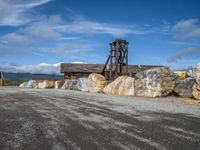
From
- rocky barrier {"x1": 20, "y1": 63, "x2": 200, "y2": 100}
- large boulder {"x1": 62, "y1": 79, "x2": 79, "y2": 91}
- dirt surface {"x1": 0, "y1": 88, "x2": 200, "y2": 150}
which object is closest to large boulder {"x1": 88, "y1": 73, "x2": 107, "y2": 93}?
rocky barrier {"x1": 20, "y1": 63, "x2": 200, "y2": 100}

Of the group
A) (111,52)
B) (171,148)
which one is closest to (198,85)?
(171,148)

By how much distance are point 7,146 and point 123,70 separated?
110 feet

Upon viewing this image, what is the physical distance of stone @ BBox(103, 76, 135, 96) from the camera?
2137 centimetres

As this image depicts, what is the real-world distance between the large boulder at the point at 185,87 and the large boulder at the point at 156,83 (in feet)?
1.47

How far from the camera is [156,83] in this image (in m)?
19.5

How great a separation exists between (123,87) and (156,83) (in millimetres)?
3385

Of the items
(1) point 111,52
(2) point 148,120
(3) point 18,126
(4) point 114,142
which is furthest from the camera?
(1) point 111,52

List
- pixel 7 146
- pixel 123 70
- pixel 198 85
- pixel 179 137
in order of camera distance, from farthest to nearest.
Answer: pixel 123 70
pixel 198 85
pixel 179 137
pixel 7 146

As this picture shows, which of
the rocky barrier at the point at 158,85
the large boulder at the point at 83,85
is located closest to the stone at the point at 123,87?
the rocky barrier at the point at 158,85

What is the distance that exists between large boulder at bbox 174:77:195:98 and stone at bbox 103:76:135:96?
3535 mm

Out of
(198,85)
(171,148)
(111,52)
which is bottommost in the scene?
(171,148)

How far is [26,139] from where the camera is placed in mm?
5527

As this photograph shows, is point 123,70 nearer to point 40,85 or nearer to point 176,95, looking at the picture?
point 40,85

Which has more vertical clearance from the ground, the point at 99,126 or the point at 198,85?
the point at 198,85
